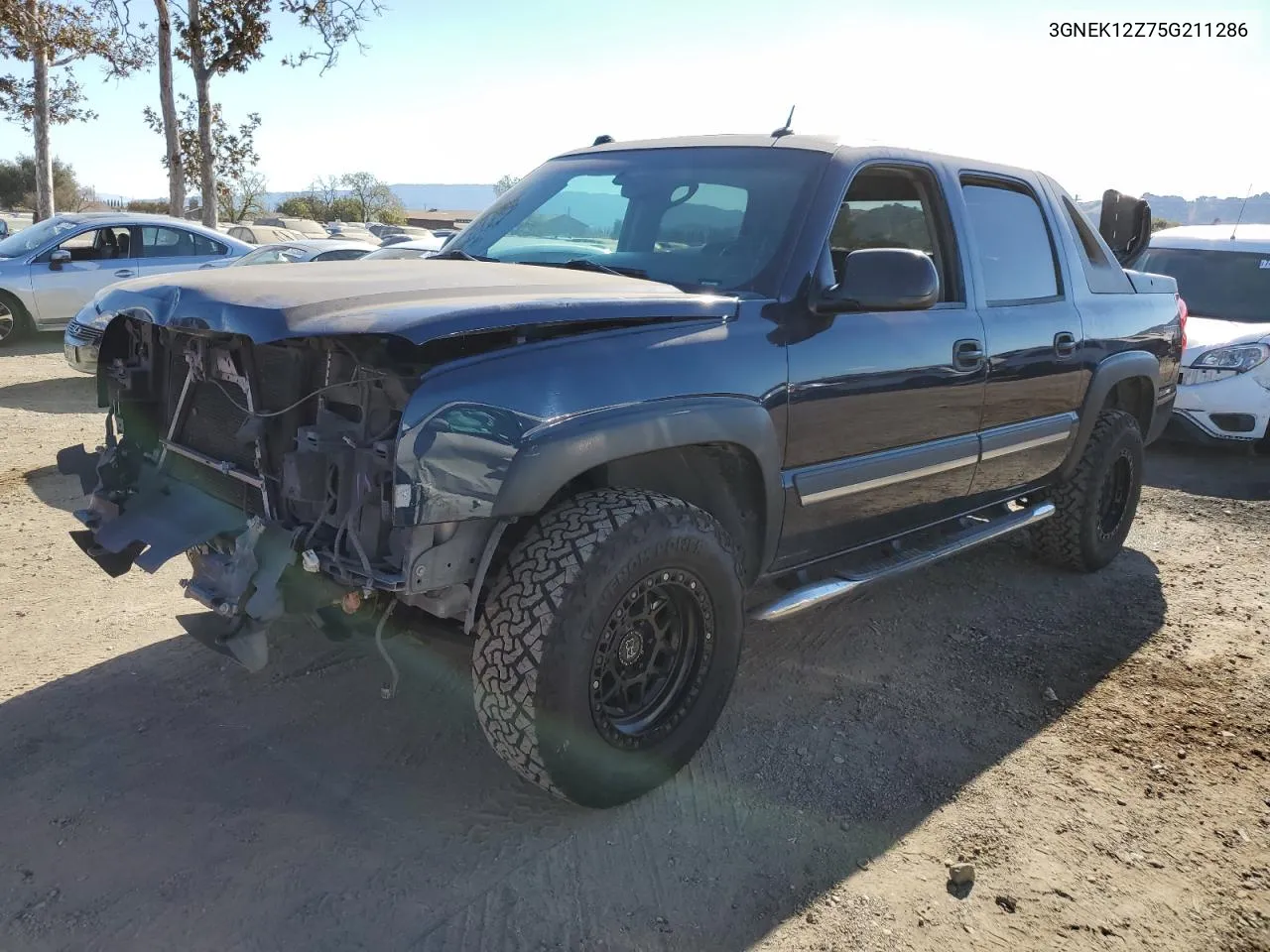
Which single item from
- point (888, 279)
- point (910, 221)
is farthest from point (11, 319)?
point (888, 279)

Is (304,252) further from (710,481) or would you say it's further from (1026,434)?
(710,481)

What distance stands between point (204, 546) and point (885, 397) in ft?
7.73

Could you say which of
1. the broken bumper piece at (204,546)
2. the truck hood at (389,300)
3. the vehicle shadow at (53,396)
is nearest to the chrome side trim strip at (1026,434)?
the truck hood at (389,300)

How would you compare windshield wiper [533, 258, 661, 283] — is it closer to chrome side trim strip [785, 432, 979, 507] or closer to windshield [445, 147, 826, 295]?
windshield [445, 147, 826, 295]

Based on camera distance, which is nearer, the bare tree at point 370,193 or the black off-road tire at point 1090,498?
the black off-road tire at point 1090,498

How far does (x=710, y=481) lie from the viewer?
3.15 metres

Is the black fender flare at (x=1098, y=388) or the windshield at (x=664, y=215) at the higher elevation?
the windshield at (x=664, y=215)

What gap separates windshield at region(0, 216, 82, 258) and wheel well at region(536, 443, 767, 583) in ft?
35.6

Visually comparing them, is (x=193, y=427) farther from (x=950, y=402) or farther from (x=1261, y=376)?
(x=1261, y=376)

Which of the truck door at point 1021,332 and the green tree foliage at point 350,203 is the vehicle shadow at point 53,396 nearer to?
the truck door at point 1021,332

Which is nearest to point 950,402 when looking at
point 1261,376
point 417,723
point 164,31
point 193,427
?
point 417,723

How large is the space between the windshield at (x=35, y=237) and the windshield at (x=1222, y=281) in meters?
11.5

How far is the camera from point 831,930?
2492mm

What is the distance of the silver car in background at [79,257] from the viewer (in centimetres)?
1112
